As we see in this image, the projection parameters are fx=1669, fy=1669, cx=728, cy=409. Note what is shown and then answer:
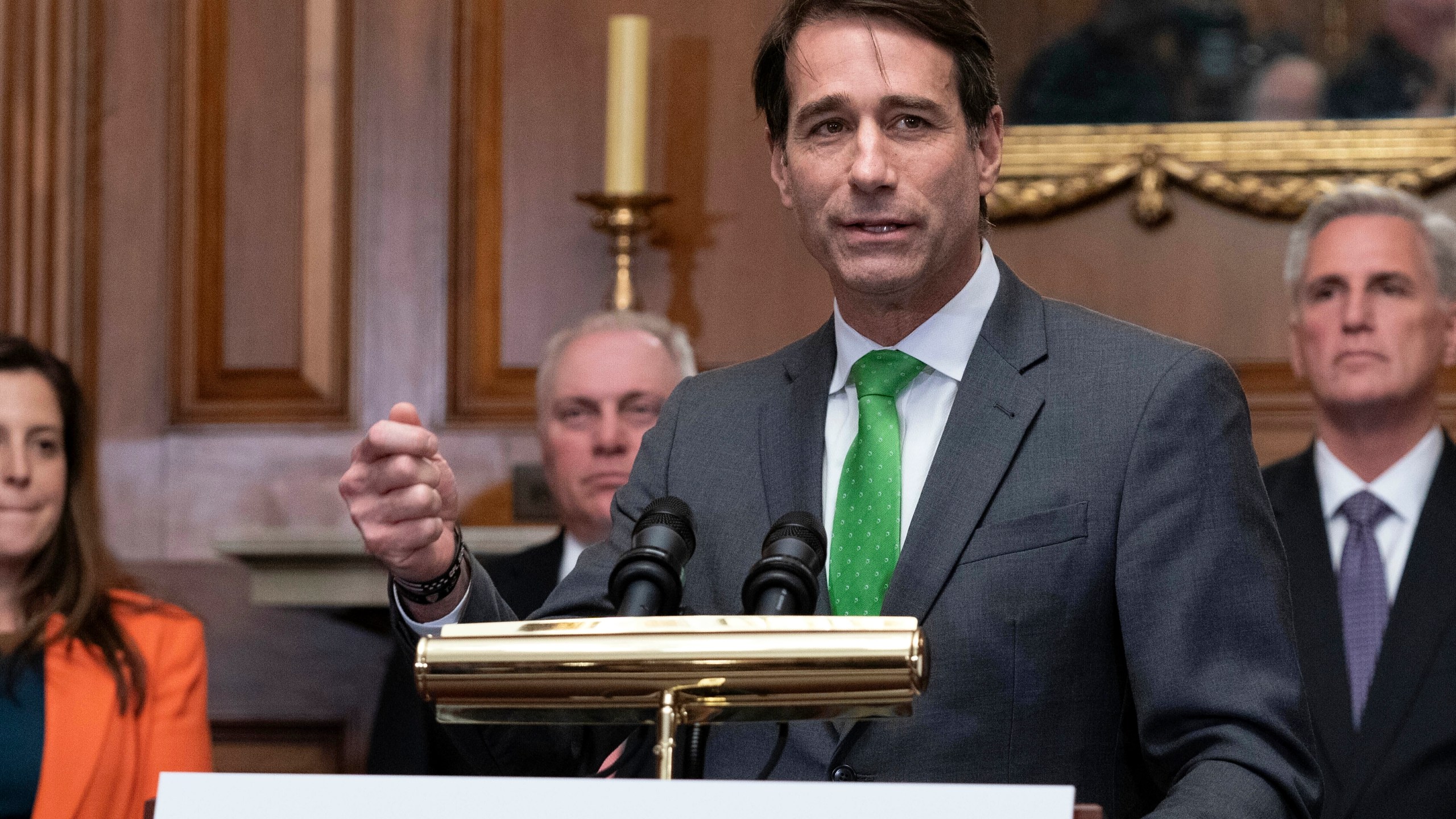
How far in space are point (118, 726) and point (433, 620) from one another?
1.55m

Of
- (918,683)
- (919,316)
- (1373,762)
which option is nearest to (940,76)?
(919,316)

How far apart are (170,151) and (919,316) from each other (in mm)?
2706

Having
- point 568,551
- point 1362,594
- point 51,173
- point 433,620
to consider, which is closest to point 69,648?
point 568,551

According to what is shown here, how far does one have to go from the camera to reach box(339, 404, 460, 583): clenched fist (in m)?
1.41

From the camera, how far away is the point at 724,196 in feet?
12.4

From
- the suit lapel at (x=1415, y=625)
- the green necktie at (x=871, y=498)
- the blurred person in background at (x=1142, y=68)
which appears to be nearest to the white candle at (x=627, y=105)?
the blurred person in background at (x=1142, y=68)

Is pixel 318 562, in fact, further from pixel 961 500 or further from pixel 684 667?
pixel 684 667

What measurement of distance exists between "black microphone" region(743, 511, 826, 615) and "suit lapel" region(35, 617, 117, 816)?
1.99 m

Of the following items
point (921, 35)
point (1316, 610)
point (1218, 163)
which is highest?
point (1218, 163)

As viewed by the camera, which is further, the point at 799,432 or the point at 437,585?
the point at 799,432

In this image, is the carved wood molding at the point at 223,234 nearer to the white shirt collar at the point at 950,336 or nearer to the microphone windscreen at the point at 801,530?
the white shirt collar at the point at 950,336

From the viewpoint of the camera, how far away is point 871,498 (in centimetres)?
166

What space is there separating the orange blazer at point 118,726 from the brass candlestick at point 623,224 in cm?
109

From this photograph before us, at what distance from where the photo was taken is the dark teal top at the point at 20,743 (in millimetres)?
2822
